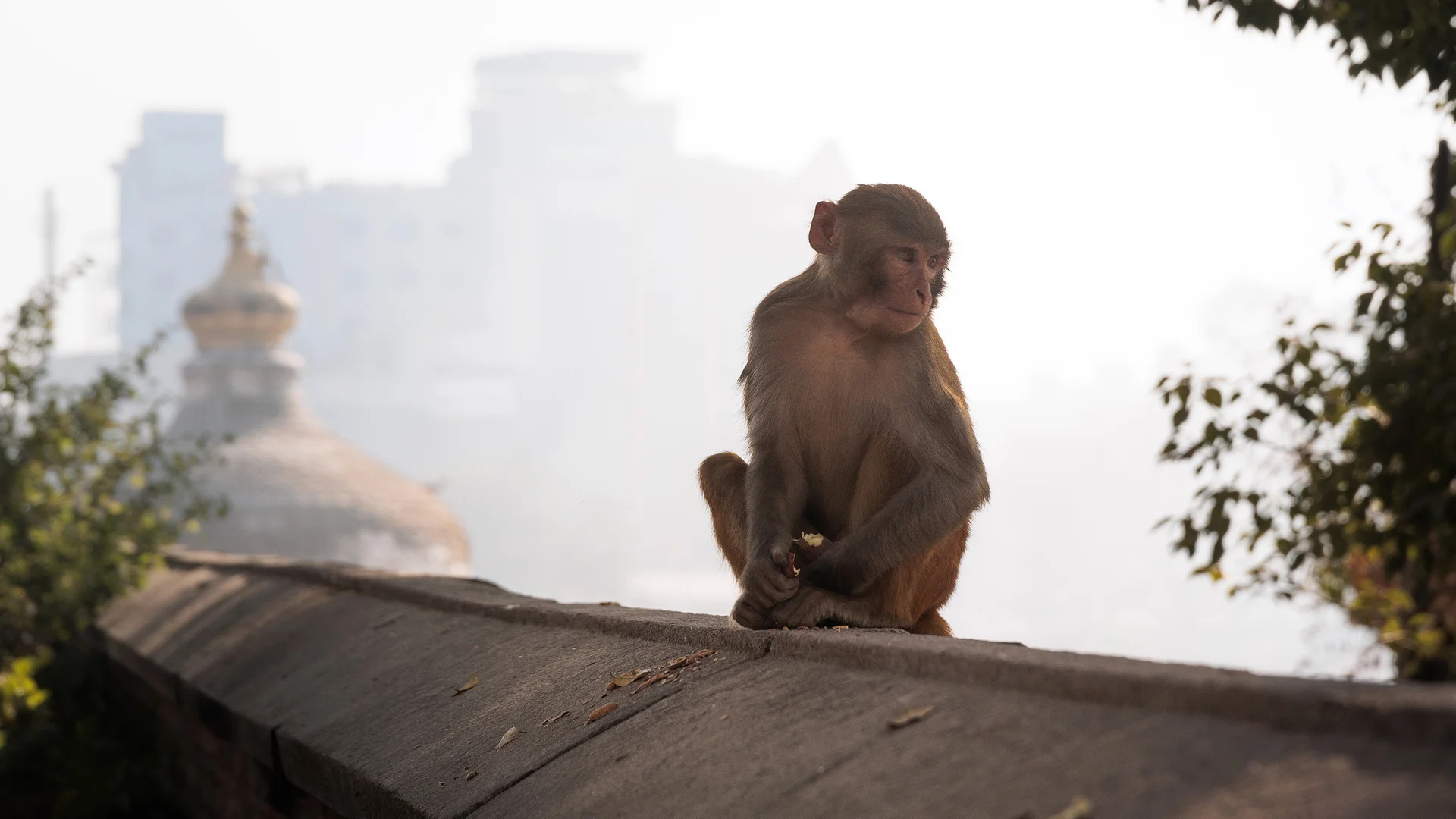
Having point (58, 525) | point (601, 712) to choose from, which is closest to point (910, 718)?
point (601, 712)

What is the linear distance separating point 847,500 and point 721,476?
1.06ft

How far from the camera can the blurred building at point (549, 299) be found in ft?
222

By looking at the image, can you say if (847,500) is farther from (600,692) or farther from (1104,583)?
(1104,583)

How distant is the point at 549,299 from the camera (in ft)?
242

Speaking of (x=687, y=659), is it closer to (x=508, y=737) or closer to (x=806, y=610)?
(x=508, y=737)

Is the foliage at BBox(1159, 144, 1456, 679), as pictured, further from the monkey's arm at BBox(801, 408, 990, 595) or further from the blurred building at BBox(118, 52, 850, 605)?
the blurred building at BBox(118, 52, 850, 605)

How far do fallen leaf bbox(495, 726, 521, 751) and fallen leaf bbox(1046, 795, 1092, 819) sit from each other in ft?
4.04

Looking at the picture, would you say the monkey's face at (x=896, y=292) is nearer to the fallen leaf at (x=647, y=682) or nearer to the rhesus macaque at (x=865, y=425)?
the rhesus macaque at (x=865, y=425)

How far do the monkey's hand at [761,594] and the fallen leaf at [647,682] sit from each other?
423 mm

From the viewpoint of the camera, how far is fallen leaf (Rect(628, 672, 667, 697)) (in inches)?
100

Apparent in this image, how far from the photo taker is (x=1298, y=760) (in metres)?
1.47

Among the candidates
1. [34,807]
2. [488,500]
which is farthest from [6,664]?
[488,500]

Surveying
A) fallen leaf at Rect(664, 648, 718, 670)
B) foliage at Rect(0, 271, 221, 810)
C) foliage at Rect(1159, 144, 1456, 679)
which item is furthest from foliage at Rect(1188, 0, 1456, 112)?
foliage at Rect(0, 271, 221, 810)

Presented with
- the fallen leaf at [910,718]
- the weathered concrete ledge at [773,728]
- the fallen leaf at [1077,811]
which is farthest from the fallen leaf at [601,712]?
the fallen leaf at [1077,811]
